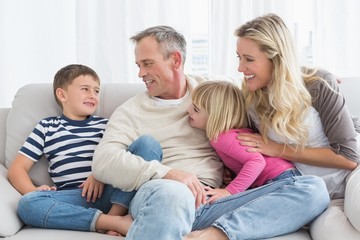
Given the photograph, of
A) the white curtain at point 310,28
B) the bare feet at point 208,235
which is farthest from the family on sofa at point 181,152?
the white curtain at point 310,28

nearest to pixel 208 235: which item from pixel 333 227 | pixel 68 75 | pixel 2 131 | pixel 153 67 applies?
pixel 333 227

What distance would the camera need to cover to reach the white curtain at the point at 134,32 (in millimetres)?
2824

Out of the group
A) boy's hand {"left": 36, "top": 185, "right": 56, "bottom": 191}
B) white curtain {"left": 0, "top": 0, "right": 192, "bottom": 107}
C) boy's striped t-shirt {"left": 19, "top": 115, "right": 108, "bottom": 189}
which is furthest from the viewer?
white curtain {"left": 0, "top": 0, "right": 192, "bottom": 107}

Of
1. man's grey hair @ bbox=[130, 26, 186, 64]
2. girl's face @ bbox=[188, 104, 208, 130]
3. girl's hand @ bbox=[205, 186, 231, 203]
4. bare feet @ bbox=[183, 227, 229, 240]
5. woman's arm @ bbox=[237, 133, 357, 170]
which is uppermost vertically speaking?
man's grey hair @ bbox=[130, 26, 186, 64]

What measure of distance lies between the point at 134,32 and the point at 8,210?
1451 mm

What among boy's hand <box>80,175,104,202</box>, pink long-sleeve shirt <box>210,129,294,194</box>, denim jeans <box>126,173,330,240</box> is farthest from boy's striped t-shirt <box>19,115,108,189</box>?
pink long-sleeve shirt <box>210,129,294,194</box>

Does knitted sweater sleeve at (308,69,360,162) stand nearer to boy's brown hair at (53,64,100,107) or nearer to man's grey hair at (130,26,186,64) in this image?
man's grey hair at (130,26,186,64)

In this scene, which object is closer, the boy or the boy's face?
the boy

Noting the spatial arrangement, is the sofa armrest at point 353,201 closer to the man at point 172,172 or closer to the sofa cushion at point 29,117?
the man at point 172,172

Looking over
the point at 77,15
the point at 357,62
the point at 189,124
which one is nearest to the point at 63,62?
the point at 77,15

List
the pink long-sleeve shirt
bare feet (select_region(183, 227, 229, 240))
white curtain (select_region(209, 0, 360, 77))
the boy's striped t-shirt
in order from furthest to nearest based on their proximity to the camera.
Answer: white curtain (select_region(209, 0, 360, 77)), the boy's striped t-shirt, the pink long-sleeve shirt, bare feet (select_region(183, 227, 229, 240))

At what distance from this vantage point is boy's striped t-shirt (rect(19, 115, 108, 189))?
80.4 inches

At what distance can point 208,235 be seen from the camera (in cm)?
160

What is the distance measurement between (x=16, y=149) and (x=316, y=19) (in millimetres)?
1617
